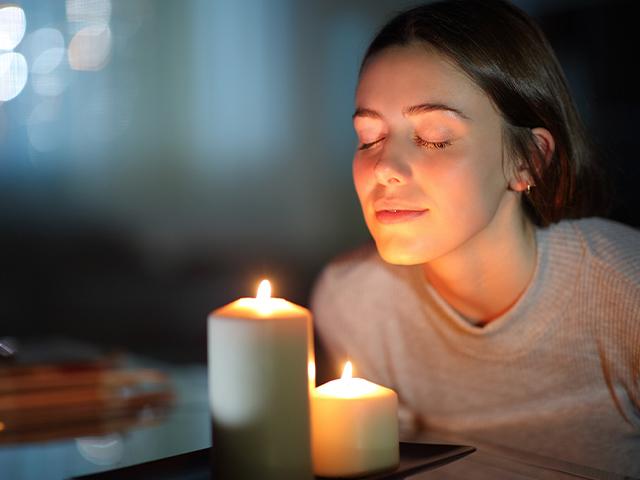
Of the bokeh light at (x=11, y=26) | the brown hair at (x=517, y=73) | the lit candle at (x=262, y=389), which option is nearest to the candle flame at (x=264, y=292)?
the lit candle at (x=262, y=389)

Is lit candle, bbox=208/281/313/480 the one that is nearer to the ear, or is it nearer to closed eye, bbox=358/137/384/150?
closed eye, bbox=358/137/384/150

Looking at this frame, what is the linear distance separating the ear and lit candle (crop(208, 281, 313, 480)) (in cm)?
51

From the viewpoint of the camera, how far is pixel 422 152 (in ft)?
3.08

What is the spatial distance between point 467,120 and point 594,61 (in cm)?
75

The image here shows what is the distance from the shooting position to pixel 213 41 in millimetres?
2289

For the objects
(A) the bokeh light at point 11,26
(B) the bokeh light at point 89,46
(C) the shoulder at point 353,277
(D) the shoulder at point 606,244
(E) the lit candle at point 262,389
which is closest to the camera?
(E) the lit candle at point 262,389

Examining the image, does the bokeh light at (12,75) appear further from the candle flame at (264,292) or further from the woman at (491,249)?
the candle flame at (264,292)

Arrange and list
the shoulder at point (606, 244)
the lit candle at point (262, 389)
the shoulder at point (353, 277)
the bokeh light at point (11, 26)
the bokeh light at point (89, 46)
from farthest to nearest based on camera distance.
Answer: the bokeh light at point (89, 46)
the bokeh light at point (11, 26)
the shoulder at point (353, 277)
the shoulder at point (606, 244)
the lit candle at point (262, 389)

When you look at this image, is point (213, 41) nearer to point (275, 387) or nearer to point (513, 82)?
point (513, 82)

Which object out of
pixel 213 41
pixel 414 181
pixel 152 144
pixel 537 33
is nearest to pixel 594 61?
pixel 537 33

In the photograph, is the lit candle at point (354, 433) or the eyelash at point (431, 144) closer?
the lit candle at point (354, 433)

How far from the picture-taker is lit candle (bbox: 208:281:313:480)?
1.99 feet

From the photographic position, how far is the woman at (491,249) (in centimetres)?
95

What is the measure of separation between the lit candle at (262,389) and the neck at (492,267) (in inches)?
19.3
